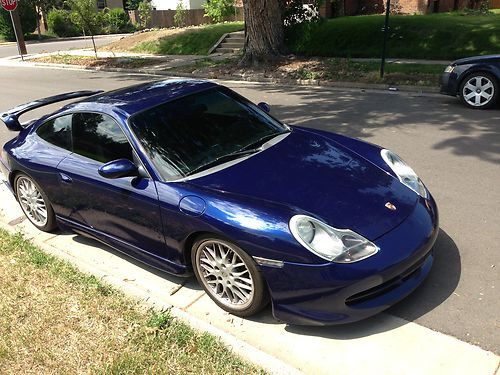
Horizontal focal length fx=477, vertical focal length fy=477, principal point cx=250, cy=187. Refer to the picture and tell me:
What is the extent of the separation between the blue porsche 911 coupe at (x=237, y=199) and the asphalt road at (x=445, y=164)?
1.00 feet

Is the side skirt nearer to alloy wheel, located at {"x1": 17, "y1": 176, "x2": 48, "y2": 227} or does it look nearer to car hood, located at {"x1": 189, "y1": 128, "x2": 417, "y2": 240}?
alloy wheel, located at {"x1": 17, "y1": 176, "x2": 48, "y2": 227}

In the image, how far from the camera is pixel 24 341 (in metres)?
3.09

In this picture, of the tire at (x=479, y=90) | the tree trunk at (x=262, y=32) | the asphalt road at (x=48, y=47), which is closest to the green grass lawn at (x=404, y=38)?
the tree trunk at (x=262, y=32)

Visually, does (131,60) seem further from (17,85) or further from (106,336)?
(106,336)

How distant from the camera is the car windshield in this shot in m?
3.55

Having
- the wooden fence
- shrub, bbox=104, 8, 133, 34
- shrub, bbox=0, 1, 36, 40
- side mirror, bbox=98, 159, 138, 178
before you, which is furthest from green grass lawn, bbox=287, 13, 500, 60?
shrub, bbox=0, 1, 36, 40

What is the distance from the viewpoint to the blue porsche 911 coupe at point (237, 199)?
113 inches

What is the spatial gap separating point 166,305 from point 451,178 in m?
3.58

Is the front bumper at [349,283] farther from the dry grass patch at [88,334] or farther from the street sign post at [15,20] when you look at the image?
the street sign post at [15,20]

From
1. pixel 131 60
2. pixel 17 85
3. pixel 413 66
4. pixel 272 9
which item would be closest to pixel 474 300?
pixel 413 66

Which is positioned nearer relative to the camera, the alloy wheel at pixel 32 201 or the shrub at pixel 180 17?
the alloy wheel at pixel 32 201

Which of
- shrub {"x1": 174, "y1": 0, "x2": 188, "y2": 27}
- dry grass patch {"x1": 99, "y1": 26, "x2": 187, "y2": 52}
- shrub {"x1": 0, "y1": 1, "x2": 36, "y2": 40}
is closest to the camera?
dry grass patch {"x1": 99, "y1": 26, "x2": 187, "y2": 52}

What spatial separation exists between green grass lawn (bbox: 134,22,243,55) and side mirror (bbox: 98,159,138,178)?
16979mm

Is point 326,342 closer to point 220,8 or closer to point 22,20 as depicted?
point 220,8
